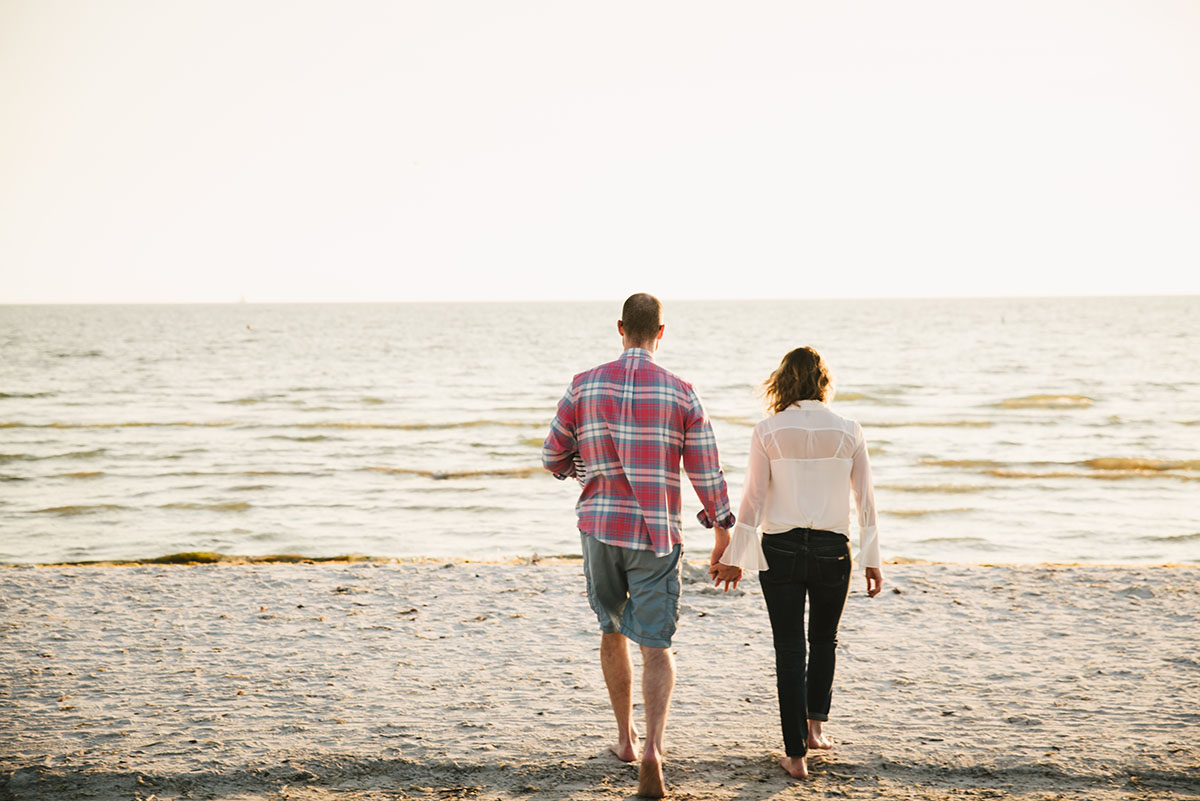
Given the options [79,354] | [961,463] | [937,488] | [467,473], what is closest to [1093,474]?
[961,463]

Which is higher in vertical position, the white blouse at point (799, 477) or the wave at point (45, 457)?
the white blouse at point (799, 477)

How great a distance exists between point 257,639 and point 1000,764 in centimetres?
434

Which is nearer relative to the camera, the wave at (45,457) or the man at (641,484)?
the man at (641,484)

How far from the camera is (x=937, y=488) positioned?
13.9 m

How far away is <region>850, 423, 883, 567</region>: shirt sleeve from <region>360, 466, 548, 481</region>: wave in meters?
11.3

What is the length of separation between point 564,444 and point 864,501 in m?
1.29

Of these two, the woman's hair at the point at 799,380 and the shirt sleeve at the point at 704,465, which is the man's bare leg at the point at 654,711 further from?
the woman's hair at the point at 799,380

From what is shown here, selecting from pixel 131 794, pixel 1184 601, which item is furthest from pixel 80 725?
pixel 1184 601

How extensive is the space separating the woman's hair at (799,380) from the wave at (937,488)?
1057cm

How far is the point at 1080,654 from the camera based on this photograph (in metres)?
5.52

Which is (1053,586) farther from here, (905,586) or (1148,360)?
(1148,360)

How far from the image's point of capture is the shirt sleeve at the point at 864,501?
12.5 ft

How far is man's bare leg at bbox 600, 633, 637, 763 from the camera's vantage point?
3822mm

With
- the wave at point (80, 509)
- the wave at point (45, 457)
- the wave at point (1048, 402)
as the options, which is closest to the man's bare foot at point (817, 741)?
the wave at point (80, 509)
